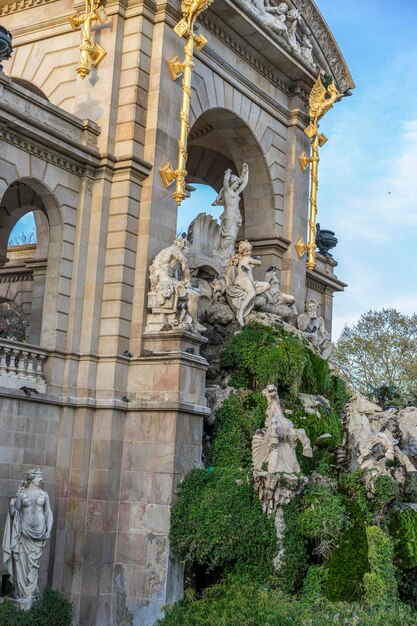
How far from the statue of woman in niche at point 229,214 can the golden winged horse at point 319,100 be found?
12.7 ft

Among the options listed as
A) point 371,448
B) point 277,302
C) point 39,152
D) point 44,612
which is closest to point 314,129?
point 277,302

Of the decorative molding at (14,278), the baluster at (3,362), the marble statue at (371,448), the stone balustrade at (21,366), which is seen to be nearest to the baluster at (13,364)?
the stone balustrade at (21,366)

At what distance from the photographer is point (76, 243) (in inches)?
812

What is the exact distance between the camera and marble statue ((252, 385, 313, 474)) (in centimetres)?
1884

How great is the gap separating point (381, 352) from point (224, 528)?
88.2 feet

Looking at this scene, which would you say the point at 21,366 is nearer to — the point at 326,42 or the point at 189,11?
the point at 189,11

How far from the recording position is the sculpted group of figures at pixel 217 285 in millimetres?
20391

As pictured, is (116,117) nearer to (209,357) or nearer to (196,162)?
(209,357)

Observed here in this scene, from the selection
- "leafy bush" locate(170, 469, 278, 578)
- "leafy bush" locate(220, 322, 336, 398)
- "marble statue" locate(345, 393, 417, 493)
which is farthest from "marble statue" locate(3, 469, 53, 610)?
"marble statue" locate(345, 393, 417, 493)

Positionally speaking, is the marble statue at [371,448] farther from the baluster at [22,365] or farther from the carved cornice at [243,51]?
the carved cornice at [243,51]

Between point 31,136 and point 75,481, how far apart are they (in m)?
7.61

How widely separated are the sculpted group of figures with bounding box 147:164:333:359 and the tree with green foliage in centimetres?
1733

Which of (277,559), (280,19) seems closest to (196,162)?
(280,19)

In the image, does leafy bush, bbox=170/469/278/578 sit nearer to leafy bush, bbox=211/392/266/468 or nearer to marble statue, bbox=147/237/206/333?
leafy bush, bbox=211/392/266/468
